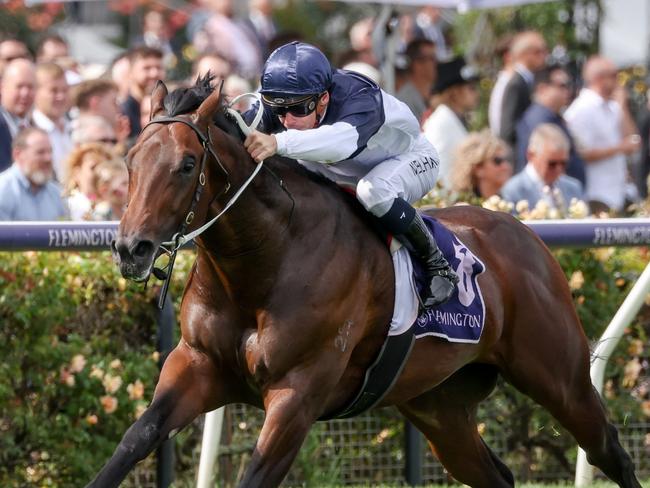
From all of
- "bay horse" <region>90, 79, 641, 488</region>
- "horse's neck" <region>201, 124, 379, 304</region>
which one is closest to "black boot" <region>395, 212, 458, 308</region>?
"bay horse" <region>90, 79, 641, 488</region>

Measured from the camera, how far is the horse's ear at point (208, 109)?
473 cm

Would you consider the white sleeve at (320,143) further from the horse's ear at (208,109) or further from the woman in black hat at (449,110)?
the woman in black hat at (449,110)

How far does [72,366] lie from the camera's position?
21.0ft

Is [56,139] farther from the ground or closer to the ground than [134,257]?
closer to the ground

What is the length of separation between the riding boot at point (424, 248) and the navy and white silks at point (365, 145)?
0.19 feet

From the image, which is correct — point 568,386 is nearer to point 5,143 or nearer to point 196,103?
point 196,103

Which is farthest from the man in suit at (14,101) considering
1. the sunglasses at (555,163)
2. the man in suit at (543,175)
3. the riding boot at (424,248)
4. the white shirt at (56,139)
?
the riding boot at (424,248)

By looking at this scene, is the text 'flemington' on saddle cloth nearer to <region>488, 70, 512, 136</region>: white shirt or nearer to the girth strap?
the girth strap

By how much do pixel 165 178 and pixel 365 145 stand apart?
95 cm

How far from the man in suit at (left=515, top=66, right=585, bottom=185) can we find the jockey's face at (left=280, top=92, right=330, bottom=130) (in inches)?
216

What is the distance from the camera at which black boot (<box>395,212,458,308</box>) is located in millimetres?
5371

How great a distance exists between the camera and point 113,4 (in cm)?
1817

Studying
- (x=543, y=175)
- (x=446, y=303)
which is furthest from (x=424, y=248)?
(x=543, y=175)

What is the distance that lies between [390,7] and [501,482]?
201 inches
